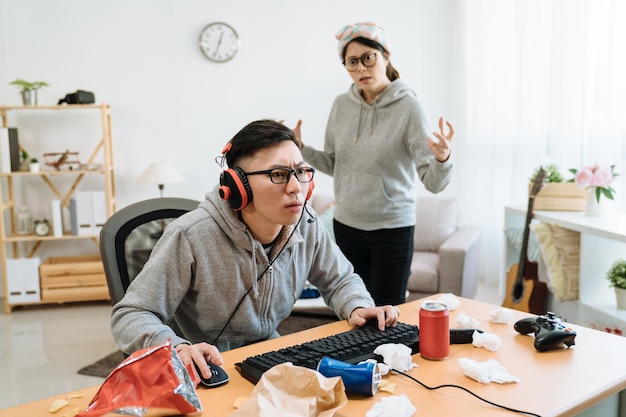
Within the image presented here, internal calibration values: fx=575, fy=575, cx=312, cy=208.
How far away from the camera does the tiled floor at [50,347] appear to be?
2.84 meters

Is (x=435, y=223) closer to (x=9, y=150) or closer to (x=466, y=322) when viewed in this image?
(x=466, y=322)

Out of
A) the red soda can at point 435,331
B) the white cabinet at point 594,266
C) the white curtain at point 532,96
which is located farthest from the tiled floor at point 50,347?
the red soda can at point 435,331

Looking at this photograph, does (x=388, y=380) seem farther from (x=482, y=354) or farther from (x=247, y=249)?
(x=247, y=249)

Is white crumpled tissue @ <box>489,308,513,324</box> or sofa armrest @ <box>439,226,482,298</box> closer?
white crumpled tissue @ <box>489,308,513,324</box>

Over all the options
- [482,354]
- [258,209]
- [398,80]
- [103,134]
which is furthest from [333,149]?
[103,134]

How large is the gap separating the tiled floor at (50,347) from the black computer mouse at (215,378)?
1975 millimetres

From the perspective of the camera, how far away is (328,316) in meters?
3.28

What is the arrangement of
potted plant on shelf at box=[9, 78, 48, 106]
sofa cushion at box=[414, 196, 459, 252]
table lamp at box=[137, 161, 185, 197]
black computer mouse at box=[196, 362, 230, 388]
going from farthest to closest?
table lamp at box=[137, 161, 185, 197]
potted plant on shelf at box=[9, 78, 48, 106]
sofa cushion at box=[414, 196, 459, 252]
black computer mouse at box=[196, 362, 230, 388]

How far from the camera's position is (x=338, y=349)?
120 centimetres

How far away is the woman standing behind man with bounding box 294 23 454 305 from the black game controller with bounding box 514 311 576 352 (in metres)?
0.79

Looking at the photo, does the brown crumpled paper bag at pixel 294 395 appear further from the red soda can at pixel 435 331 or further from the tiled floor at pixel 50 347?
the tiled floor at pixel 50 347

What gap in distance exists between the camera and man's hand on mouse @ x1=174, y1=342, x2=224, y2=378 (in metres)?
1.11

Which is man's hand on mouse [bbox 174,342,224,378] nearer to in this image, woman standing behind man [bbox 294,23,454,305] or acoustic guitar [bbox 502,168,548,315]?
woman standing behind man [bbox 294,23,454,305]

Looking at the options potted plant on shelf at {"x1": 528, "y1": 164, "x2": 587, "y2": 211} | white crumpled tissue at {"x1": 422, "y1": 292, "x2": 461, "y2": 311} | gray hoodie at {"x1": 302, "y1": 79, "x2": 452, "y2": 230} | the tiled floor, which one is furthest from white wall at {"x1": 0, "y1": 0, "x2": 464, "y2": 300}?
white crumpled tissue at {"x1": 422, "y1": 292, "x2": 461, "y2": 311}
